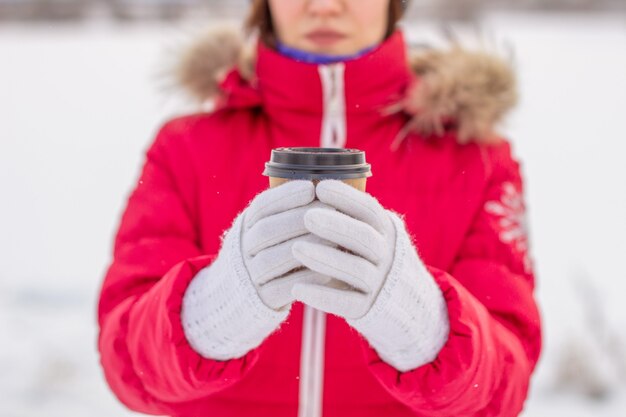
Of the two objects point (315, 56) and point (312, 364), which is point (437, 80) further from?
point (312, 364)

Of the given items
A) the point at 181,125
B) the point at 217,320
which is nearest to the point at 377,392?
the point at 217,320

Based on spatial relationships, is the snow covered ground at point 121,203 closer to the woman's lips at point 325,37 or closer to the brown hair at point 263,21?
the brown hair at point 263,21

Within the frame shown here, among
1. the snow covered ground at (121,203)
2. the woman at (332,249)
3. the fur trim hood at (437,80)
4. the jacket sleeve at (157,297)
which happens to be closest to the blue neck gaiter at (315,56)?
the woman at (332,249)

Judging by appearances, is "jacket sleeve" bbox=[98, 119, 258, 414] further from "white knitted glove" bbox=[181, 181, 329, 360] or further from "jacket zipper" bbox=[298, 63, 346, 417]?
"jacket zipper" bbox=[298, 63, 346, 417]

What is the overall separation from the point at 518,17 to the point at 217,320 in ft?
32.0

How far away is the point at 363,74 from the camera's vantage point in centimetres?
106

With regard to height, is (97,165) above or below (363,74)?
above

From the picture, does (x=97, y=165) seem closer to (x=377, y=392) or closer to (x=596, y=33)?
(x=377, y=392)

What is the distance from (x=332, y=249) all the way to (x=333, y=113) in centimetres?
45

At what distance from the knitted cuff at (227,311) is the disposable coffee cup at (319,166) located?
0.35 feet

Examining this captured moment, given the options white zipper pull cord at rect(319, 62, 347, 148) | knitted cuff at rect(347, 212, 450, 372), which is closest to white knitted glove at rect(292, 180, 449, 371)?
knitted cuff at rect(347, 212, 450, 372)

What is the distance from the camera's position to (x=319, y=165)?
27.5 inches

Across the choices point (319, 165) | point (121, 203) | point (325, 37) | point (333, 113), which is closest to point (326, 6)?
point (325, 37)

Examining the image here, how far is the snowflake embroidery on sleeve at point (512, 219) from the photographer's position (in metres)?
1.06
